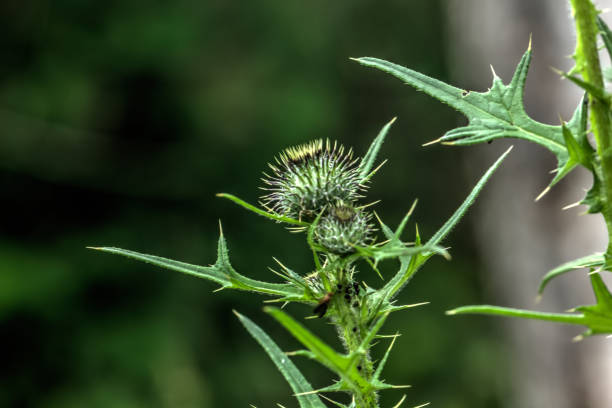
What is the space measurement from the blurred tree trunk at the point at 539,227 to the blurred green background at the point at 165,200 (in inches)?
58.4

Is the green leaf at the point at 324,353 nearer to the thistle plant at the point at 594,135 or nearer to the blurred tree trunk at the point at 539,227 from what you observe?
the thistle plant at the point at 594,135

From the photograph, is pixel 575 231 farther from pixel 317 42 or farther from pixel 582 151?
pixel 582 151

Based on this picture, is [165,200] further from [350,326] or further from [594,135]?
[594,135]

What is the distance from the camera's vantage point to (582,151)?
1.27 meters

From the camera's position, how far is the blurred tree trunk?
697cm

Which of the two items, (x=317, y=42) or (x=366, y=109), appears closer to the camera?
(x=317, y=42)

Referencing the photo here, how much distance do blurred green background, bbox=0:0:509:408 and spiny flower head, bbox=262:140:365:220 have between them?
18.6 feet

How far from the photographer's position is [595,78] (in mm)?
1224

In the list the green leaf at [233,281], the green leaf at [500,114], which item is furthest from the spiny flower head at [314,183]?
the green leaf at [500,114]

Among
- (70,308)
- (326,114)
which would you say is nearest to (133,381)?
(70,308)

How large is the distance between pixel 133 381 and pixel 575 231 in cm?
504

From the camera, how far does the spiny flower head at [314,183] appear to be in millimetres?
1702

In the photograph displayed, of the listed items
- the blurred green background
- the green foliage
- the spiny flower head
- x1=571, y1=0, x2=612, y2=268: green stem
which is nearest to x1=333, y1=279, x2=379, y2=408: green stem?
the spiny flower head

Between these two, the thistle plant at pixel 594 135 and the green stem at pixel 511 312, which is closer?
the green stem at pixel 511 312
